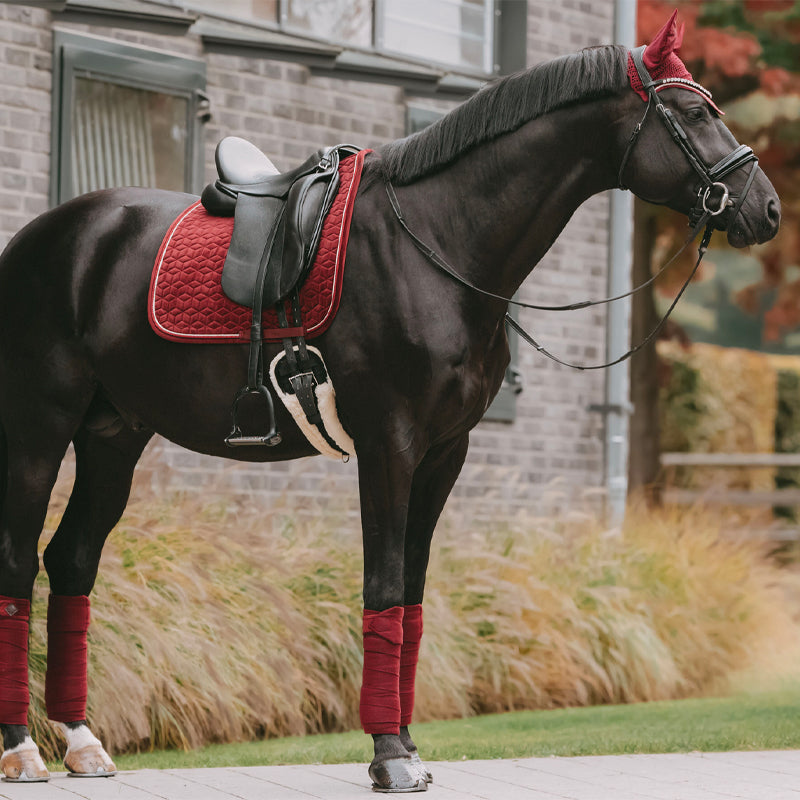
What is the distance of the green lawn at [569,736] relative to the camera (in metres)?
5.85

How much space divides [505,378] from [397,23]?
2.94 m

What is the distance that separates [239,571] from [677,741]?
2449 millimetres

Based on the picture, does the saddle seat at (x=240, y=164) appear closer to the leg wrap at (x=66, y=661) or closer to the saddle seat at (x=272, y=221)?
the saddle seat at (x=272, y=221)

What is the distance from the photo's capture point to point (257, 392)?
4.63 m

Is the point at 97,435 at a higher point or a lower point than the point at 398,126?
lower

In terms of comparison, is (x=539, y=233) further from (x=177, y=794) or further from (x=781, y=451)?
(x=781, y=451)

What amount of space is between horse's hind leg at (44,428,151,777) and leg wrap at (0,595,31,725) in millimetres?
240

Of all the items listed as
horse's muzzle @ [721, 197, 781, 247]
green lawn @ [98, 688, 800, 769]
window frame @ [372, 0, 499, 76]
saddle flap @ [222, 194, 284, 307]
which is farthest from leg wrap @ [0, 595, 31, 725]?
window frame @ [372, 0, 499, 76]

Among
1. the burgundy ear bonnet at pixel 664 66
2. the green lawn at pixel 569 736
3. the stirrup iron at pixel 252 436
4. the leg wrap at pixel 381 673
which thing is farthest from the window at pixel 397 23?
the leg wrap at pixel 381 673

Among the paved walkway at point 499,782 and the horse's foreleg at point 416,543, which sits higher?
the horse's foreleg at point 416,543

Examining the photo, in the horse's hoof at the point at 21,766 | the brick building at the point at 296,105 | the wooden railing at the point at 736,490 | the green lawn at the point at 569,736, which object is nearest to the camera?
the horse's hoof at the point at 21,766

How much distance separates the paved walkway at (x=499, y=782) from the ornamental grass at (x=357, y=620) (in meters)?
1.26

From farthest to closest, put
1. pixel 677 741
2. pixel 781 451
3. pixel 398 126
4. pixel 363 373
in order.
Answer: pixel 781 451
pixel 398 126
pixel 677 741
pixel 363 373

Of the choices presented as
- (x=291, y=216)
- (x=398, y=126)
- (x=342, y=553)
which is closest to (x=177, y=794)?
(x=291, y=216)
